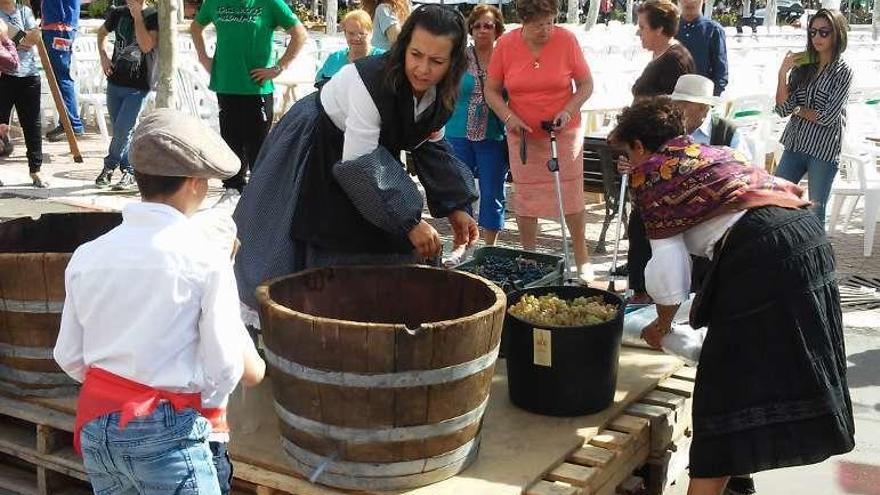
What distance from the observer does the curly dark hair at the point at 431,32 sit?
327 cm

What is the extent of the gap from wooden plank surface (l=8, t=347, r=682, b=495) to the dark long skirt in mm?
465

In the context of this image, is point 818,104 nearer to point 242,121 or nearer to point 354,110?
point 242,121

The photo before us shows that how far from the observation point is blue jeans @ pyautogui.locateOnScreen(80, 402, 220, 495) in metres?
2.39

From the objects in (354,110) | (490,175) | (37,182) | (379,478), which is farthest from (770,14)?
(379,478)

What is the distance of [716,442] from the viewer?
321cm

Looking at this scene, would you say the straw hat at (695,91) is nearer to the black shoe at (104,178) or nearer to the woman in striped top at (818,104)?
the woman in striped top at (818,104)

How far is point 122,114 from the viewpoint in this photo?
351 inches

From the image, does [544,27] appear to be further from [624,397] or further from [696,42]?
[624,397]

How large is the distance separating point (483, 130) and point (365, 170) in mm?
3363

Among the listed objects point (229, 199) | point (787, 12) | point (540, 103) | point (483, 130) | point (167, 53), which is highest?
point (167, 53)

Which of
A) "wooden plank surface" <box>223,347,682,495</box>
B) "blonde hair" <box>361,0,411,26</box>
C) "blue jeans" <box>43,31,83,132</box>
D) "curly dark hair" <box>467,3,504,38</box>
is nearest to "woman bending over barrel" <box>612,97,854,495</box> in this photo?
"wooden plank surface" <box>223,347,682,495</box>

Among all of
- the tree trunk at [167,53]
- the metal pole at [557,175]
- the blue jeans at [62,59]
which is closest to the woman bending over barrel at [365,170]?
the metal pole at [557,175]

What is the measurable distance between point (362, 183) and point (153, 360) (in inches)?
42.3

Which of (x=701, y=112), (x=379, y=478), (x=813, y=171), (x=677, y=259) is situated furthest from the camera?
(x=813, y=171)
